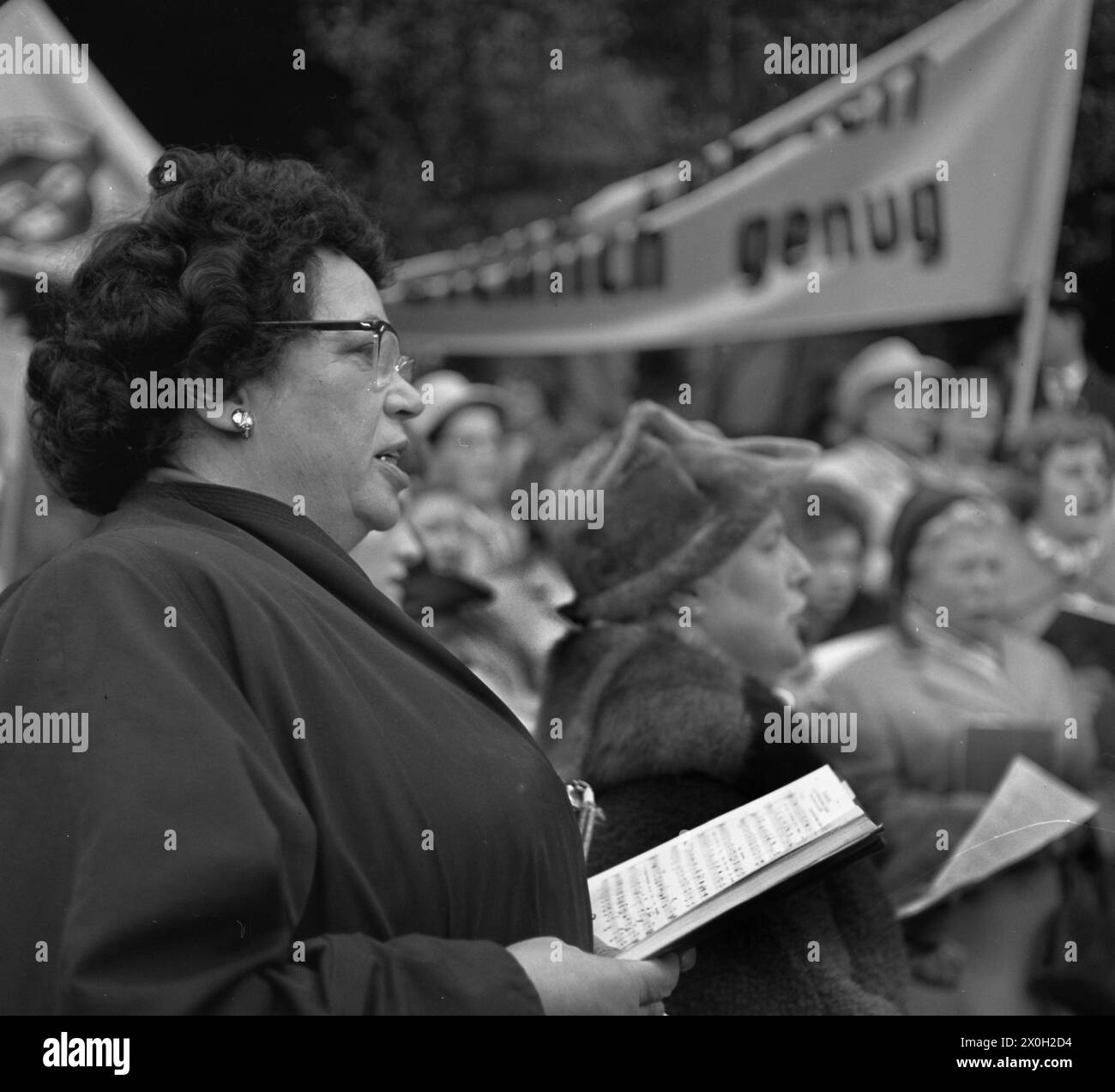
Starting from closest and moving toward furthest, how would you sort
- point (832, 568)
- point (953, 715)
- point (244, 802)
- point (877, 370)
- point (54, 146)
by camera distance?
point (244, 802) < point (953, 715) < point (54, 146) < point (832, 568) < point (877, 370)

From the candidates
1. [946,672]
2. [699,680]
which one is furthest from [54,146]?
[946,672]

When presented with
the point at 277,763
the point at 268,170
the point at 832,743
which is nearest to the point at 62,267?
the point at 268,170

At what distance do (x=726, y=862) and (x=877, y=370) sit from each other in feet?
9.99

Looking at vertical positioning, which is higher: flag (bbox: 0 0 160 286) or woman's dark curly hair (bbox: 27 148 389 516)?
flag (bbox: 0 0 160 286)

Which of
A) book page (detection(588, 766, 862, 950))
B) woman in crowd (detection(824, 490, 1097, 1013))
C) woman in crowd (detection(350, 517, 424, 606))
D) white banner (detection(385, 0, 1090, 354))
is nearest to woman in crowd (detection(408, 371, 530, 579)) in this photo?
white banner (detection(385, 0, 1090, 354))

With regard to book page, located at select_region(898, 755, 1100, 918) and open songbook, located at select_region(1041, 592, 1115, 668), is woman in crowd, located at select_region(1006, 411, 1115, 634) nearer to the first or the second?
open songbook, located at select_region(1041, 592, 1115, 668)

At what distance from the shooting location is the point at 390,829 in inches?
55.2

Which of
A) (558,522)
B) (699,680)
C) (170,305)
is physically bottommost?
(699,680)

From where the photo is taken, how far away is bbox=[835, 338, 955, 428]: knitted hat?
4426mm

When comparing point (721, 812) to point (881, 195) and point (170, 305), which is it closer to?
point (170, 305)

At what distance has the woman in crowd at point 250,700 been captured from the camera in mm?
1242

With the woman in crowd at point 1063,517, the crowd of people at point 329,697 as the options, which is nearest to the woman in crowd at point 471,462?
the woman in crowd at point 1063,517

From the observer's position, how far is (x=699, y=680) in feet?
7.61
